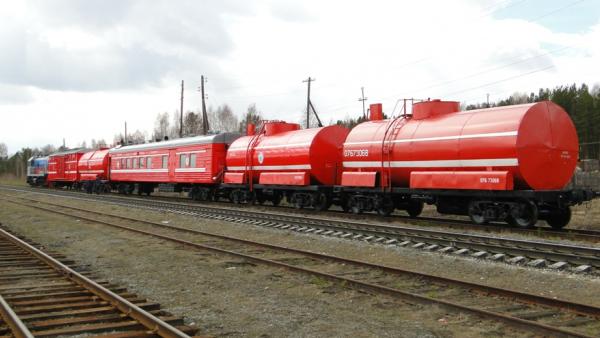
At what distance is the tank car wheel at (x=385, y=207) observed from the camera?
1767 cm

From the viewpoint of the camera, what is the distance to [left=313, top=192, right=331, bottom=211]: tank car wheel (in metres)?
20.3

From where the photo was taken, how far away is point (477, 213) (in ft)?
48.4

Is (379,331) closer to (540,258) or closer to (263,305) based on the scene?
(263,305)

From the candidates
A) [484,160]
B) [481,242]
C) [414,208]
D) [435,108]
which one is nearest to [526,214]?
[484,160]

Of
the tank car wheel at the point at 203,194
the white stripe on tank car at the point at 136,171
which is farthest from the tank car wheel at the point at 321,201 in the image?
the white stripe on tank car at the point at 136,171

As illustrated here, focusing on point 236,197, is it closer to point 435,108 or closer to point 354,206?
point 354,206

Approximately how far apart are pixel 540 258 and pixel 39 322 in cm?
840

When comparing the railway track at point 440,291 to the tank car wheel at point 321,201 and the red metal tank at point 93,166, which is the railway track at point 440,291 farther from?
the red metal tank at point 93,166

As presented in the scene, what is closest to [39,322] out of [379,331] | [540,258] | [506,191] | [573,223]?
[379,331]

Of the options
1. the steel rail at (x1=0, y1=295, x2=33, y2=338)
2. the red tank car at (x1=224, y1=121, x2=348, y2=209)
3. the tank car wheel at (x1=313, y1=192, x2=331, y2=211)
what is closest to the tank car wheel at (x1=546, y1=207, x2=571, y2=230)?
the red tank car at (x1=224, y1=121, x2=348, y2=209)

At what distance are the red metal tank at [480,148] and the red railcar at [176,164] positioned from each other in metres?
11.0

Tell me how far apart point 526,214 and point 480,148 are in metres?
2.14

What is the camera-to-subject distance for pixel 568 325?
5801 mm

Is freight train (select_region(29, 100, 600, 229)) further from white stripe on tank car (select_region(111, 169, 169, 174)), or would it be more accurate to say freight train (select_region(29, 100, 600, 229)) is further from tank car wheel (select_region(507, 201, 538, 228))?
white stripe on tank car (select_region(111, 169, 169, 174))
